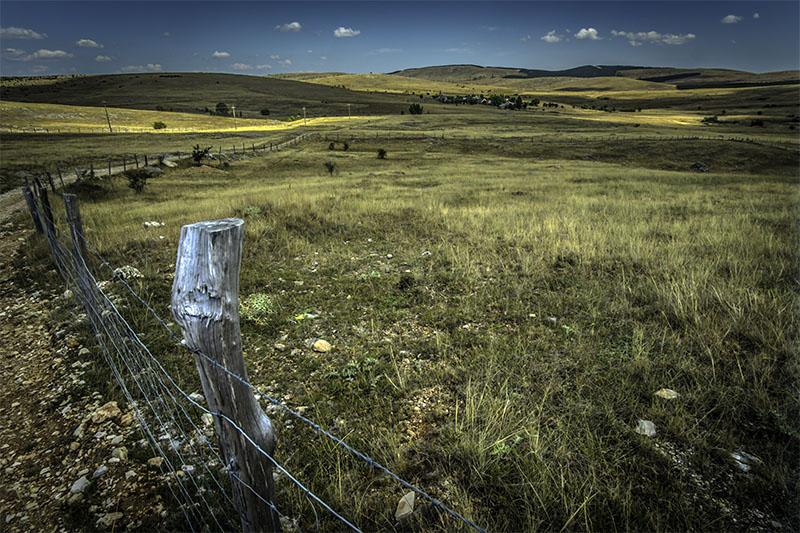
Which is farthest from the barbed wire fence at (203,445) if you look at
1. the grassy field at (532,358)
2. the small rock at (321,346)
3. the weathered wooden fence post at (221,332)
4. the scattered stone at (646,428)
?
the scattered stone at (646,428)

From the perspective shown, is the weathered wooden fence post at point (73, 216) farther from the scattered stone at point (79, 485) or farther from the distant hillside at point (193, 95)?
the distant hillside at point (193, 95)

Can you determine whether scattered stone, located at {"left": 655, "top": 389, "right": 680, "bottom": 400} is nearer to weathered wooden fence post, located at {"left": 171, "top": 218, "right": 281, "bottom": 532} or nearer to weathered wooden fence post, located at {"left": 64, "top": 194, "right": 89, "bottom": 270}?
weathered wooden fence post, located at {"left": 171, "top": 218, "right": 281, "bottom": 532}

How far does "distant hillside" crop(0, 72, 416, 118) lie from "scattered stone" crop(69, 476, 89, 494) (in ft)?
340

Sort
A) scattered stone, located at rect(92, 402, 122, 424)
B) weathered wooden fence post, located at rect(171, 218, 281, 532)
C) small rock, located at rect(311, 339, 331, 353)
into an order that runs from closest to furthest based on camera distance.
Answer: weathered wooden fence post, located at rect(171, 218, 281, 532) → scattered stone, located at rect(92, 402, 122, 424) → small rock, located at rect(311, 339, 331, 353)

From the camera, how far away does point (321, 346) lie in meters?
4.71

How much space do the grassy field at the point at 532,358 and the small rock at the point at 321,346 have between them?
10cm

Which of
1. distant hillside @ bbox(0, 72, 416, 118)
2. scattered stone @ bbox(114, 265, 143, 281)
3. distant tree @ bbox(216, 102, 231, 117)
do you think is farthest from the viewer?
distant hillside @ bbox(0, 72, 416, 118)

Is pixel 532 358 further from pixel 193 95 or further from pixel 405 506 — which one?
pixel 193 95

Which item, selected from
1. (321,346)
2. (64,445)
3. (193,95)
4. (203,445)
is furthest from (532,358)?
(193,95)

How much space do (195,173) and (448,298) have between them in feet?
80.7

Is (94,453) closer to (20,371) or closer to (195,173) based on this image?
(20,371)

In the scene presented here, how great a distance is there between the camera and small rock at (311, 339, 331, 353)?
470cm

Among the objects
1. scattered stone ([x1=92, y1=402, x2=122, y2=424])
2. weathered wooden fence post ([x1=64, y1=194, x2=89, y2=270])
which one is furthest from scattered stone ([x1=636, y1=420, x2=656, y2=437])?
weathered wooden fence post ([x1=64, y1=194, x2=89, y2=270])

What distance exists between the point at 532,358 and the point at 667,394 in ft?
4.17
